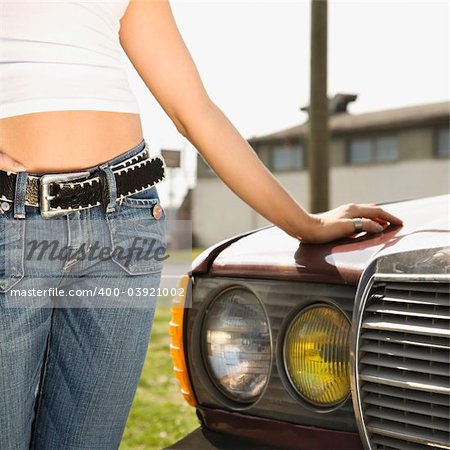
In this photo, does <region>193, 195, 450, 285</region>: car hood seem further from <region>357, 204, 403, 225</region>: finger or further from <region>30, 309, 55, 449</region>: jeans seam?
<region>30, 309, 55, 449</region>: jeans seam

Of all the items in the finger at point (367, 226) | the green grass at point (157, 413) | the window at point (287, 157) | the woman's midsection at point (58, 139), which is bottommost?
the green grass at point (157, 413)

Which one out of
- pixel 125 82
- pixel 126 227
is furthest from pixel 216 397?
pixel 125 82

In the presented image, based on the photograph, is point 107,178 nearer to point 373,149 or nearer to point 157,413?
point 157,413

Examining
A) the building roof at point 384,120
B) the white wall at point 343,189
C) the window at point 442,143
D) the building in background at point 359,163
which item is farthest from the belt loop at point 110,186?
the window at point 442,143

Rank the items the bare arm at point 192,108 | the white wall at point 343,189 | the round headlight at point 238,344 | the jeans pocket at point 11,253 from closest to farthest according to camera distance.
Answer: the jeans pocket at point 11,253 < the bare arm at point 192,108 < the round headlight at point 238,344 < the white wall at point 343,189

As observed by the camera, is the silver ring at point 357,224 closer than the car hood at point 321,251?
No

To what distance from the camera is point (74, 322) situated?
4.94 feet

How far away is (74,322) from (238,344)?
1.71 feet

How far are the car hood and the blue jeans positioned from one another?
406mm

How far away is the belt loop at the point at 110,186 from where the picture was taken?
144 centimetres

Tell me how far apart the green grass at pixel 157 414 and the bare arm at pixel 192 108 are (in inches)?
93.7

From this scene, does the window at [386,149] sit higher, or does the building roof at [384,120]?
the building roof at [384,120]

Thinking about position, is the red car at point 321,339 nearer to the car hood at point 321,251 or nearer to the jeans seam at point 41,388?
the car hood at point 321,251

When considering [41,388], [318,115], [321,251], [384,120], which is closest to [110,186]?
[41,388]
